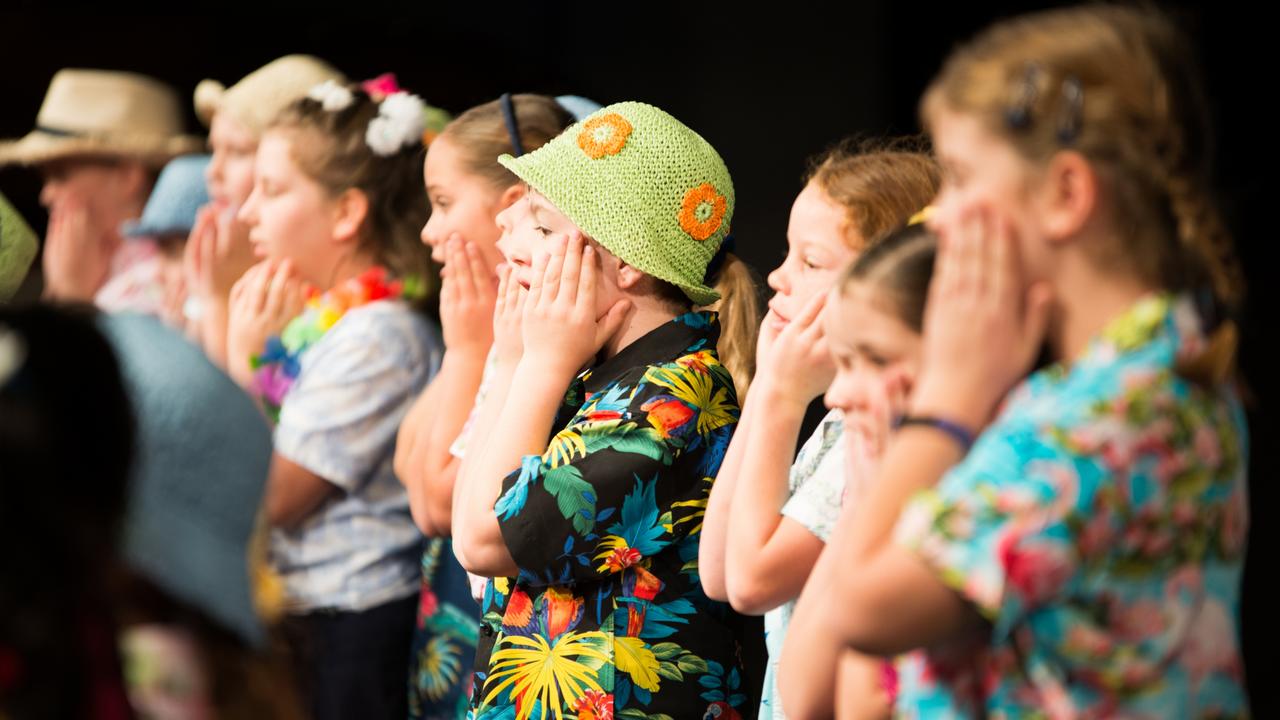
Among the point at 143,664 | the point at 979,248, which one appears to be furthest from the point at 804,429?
the point at 143,664

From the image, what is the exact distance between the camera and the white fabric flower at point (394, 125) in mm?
3105

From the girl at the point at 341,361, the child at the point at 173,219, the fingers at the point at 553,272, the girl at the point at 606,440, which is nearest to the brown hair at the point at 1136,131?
the girl at the point at 606,440

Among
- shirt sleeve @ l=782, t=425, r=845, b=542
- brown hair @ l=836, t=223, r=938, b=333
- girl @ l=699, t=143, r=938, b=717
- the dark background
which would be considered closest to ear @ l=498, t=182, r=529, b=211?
girl @ l=699, t=143, r=938, b=717

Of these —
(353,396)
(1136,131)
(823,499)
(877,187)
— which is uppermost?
(1136,131)

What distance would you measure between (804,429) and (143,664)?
2.21m

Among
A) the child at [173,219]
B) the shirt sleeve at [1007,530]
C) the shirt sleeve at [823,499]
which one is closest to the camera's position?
the shirt sleeve at [1007,530]

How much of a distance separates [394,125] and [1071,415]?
2114 millimetres

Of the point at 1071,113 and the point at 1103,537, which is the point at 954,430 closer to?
the point at 1103,537

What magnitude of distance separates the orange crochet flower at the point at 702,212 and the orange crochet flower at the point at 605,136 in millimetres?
130

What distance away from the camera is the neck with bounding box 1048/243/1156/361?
1.33 metres

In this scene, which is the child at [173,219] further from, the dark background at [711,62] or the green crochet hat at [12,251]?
the dark background at [711,62]

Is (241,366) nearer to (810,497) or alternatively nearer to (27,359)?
(810,497)

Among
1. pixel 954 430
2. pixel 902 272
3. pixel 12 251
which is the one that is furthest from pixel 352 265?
pixel 954 430

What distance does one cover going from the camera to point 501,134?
2.80 m
